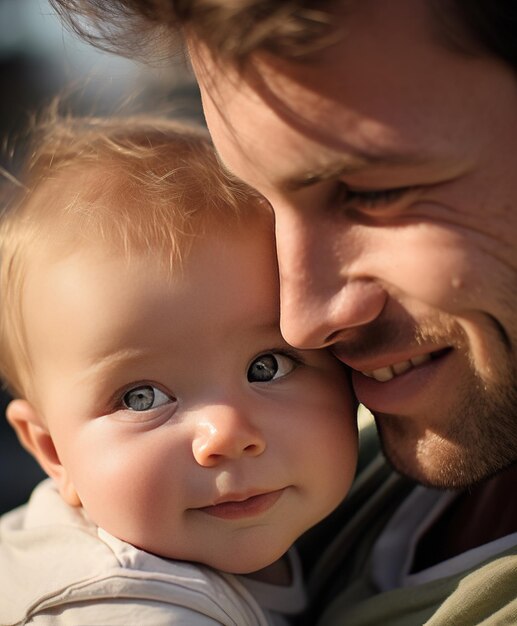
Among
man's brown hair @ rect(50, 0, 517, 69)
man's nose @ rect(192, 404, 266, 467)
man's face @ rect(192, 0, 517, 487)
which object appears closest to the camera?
man's brown hair @ rect(50, 0, 517, 69)

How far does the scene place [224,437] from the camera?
5.70 feet

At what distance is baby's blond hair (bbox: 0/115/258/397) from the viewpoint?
1.85 meters

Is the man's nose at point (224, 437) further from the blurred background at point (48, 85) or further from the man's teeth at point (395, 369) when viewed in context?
the blurred background at point (48, 85)

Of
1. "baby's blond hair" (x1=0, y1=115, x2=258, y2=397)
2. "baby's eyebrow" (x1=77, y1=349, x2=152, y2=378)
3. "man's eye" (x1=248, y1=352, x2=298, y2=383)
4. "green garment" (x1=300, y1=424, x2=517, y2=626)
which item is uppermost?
"baby's blond hair" (x1=0, y1=115, x2=258, y2=397)

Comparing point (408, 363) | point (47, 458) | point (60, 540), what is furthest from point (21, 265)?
point (408, 363)

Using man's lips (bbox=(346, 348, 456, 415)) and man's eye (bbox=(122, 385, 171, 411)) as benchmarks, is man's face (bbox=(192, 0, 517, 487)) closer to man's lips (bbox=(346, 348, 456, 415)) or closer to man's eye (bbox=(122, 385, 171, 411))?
man's lips (bbox=(346, 348, 456, 415))

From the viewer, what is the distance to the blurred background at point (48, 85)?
2.41 m

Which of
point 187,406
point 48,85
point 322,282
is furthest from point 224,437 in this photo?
point 48,85

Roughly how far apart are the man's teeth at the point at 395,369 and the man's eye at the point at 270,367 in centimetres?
16

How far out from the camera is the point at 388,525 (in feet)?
7.27

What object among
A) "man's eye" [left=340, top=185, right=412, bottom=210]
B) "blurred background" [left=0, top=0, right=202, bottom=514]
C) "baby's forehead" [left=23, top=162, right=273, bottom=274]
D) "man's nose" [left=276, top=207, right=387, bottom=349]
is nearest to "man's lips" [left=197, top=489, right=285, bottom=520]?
"man's nose" [left=276, top=207, right=387, bottom=349]

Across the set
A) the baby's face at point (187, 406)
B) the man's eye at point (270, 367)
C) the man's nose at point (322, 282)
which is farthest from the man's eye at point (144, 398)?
the man's nose at point (322, 282)

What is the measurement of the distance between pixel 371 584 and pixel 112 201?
3.31 ft

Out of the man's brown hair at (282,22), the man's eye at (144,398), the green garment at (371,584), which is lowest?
the green garment at (371,584)
